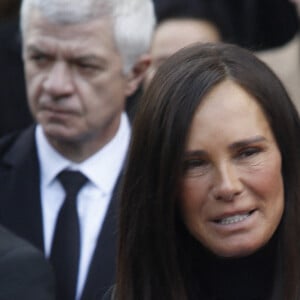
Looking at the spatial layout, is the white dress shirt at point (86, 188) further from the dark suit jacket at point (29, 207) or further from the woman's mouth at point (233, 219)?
the woman's mouth at point (233, 219)

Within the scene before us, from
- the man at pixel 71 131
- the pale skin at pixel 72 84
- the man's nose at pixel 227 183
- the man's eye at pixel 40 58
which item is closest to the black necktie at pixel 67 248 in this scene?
the man at pixel 71 131

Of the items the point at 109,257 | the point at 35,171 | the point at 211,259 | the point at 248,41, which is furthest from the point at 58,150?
the point at 248,41

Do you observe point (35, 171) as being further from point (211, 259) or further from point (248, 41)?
point (248, 41)

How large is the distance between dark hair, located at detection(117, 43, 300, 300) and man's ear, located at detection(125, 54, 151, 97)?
1528 mm

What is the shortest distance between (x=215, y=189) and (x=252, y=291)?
311mm

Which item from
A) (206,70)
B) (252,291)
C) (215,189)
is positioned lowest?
(252,291)

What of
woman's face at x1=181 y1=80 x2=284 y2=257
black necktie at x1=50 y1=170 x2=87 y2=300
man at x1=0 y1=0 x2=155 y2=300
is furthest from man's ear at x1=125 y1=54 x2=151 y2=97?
woman's face at x1=181 y1=80 x2=284 y2=257

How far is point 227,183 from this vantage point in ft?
10.6

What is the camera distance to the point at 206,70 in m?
3.35

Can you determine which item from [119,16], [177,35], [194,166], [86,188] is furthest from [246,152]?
[177,35]

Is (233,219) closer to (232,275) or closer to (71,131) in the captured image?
(232,275)

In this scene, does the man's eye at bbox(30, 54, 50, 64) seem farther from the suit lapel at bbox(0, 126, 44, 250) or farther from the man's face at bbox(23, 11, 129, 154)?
the suit lapel at bbox(0, 126, 44, 250)

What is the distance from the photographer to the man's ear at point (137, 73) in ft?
16.3

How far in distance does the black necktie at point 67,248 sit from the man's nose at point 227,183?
3.90 feet
